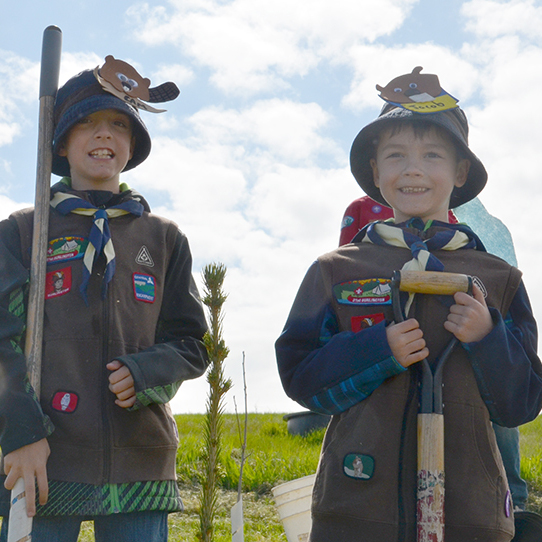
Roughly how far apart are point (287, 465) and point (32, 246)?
343 centimetres

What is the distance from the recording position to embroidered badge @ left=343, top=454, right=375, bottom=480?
7.39 ft

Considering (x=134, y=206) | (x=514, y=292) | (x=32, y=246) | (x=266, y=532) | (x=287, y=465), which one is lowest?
(x=266, y=532)

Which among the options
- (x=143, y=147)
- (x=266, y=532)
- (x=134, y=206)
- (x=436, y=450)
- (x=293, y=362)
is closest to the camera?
(x=436, y=450)

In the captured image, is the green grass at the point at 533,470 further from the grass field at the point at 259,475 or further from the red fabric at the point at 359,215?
the red fabric at the point at 359,215

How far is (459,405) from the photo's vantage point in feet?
7.58

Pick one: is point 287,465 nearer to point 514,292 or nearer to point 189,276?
point 189,276

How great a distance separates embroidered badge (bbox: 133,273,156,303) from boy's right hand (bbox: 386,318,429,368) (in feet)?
3.30

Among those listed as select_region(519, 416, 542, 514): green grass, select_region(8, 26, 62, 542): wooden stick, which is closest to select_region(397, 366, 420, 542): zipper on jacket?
select_region(8, 26, 62, 542): wooden stick

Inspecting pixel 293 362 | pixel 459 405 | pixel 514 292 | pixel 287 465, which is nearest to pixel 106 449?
pixel 293 362

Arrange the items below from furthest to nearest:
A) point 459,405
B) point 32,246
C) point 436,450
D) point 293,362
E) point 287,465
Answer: point 287,465
point 32,246
point 293,362
point 459,405
point 436,450

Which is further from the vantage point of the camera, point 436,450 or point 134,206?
point 134,206

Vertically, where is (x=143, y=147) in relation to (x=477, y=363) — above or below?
above

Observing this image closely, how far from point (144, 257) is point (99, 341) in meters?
0.42

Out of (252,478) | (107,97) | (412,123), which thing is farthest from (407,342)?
(252,478)
